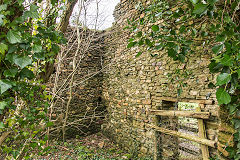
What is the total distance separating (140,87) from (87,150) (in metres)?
2.43

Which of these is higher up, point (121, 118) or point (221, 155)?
point (221, 155)

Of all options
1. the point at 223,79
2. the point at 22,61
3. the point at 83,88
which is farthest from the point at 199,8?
the point at 83,88

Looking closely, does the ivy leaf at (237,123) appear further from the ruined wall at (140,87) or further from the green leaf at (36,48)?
the green leaf at (36,48)

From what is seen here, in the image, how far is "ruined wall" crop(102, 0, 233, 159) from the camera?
7.38 feet

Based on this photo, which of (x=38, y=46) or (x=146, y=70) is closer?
(x=38, y=46)

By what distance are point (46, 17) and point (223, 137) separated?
2.04 metres

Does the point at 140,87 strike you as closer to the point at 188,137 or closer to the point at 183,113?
the point at 183,113

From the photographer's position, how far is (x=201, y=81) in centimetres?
226

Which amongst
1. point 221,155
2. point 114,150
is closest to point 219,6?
point 221,155

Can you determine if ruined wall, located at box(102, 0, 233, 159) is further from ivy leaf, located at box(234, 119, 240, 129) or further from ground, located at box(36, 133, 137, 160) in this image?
ivy leaf, located at box(234, 119, 240, 129)

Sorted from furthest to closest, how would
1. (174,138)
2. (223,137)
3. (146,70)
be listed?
(146,70) < (174,138) < (223,137)

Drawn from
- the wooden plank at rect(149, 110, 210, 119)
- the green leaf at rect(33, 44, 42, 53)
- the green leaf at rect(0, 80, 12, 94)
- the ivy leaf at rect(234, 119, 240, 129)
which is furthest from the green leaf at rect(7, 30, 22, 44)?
the wooden plank at rect(149, 110, 210, 119)

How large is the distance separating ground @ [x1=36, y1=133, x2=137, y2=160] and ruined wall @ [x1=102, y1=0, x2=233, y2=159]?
0.27 meters

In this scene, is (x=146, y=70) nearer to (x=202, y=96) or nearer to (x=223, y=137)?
(x=202, y=96)
